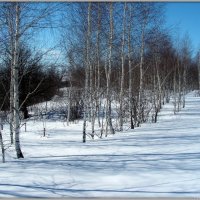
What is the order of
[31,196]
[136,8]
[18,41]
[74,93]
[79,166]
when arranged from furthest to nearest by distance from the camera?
[74,93] < [136,8] < [18,41] < [79,166] < [31,196]

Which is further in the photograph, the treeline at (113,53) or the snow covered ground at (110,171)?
the treeline at (113,53)

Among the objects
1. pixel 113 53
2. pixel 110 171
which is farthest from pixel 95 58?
pixel 110 171

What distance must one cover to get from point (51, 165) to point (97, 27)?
695cm

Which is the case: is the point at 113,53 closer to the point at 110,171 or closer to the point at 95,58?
the point at 95,58

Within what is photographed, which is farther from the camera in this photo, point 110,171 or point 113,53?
point 113,53

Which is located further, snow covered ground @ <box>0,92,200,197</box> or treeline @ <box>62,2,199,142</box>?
treeline @ <box>62,2,199,142</box>

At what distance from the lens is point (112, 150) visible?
8.26 meters

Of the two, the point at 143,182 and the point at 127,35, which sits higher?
the point at 127,35

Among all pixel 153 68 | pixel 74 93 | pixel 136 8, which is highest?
pixel 136 8

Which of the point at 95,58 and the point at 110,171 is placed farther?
the point at 95,58

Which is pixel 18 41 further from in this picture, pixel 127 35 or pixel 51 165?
pixel 127 35

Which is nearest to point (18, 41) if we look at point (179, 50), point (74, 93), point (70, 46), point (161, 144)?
point (161, 144)

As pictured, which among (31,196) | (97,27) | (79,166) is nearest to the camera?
(31,196)

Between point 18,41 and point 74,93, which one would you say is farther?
point 74,93
